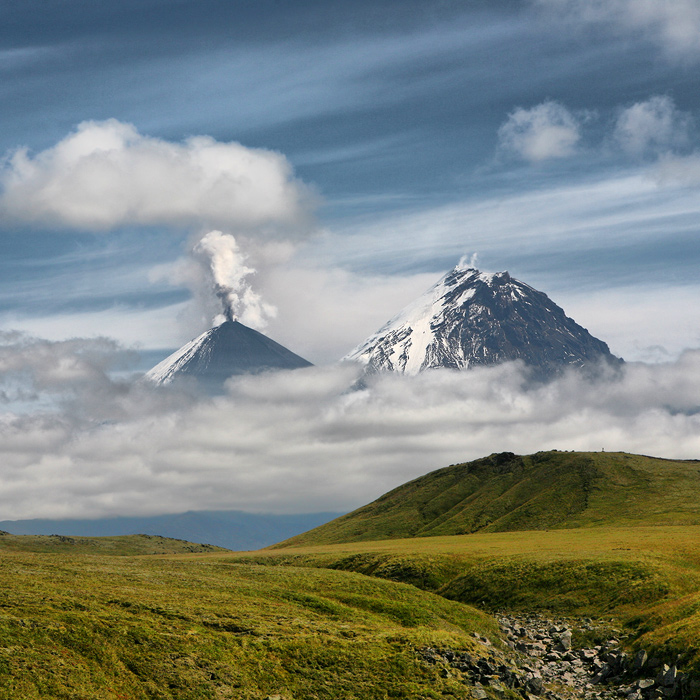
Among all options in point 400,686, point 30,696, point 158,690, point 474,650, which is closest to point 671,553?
point 474,650

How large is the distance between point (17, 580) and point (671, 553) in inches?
3303

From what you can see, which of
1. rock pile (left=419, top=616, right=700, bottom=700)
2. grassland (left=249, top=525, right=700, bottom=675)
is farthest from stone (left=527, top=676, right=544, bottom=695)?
grassland (left=249, top=525, right=700, bottom=675)

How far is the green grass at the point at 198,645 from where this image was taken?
37156mm

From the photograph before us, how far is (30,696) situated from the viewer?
108ft

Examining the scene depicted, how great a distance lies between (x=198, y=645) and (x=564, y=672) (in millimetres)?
30918

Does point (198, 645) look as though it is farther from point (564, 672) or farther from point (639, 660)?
point (639, 660)

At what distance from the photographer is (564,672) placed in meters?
55.2

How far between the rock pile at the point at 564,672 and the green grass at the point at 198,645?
226cm

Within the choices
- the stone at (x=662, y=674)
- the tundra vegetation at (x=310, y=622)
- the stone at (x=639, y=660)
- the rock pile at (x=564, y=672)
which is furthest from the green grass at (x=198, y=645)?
the stone at (x=662, y=674)

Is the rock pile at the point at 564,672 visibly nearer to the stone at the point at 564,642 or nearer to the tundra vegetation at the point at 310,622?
the stone at the point at 564,642

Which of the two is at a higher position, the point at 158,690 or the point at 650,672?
the point at 158,690

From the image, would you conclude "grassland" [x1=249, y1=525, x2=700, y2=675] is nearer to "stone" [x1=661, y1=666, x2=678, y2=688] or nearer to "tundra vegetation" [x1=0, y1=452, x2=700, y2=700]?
"tundra vegetation" [x1=0, y1=452, x2=700, y2=700]

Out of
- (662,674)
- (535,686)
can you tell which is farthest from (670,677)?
(535,686)

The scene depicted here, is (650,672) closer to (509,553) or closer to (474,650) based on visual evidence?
(474,650)
